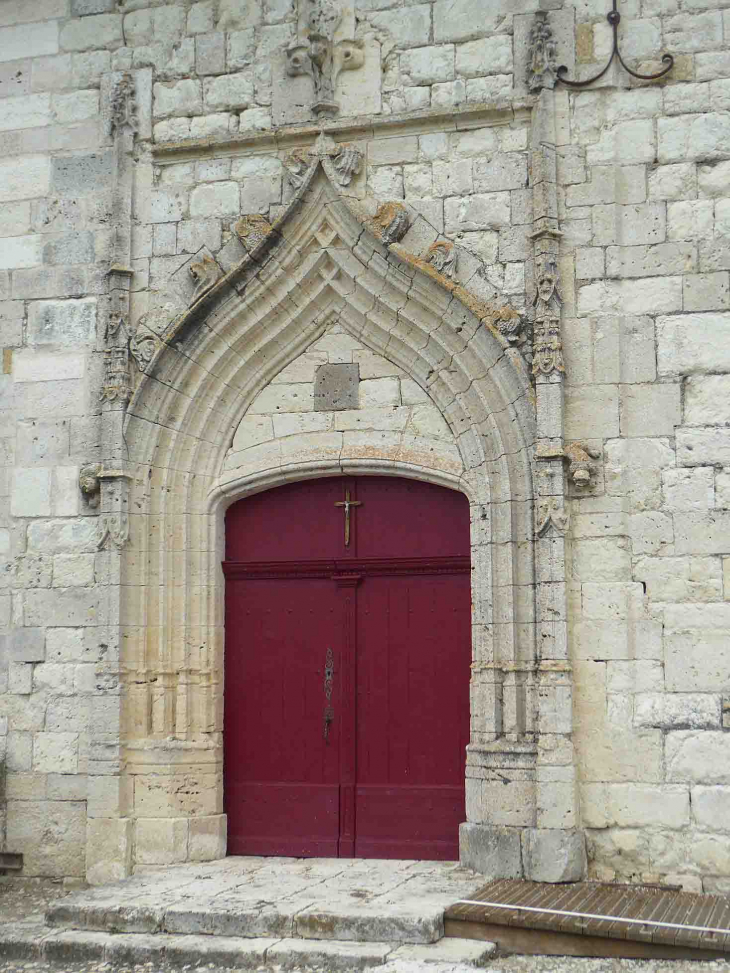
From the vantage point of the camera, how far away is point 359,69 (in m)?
6.83

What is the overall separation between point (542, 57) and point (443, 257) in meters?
1.16

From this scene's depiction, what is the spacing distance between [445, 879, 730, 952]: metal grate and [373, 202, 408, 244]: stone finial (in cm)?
331

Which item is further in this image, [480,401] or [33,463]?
[33,463]

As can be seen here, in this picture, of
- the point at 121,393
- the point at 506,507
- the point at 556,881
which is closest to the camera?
the point at 556,881

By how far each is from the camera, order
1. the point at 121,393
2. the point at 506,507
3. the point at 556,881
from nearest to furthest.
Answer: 1. the point at 556,881
2. the point at 506,507
3. the point at 121,393

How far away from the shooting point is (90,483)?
6773 millimetres

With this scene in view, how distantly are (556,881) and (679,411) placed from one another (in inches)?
91.9

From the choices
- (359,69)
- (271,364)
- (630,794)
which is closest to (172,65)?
(359,69)

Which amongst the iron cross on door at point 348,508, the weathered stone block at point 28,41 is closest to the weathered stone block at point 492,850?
the iron cross on door at point 348,508

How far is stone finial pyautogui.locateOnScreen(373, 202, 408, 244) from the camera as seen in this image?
21.6ft

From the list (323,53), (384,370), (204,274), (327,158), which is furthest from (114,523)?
(323,53)

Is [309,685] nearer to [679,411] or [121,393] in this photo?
[121,393]

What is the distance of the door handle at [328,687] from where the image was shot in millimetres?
6766

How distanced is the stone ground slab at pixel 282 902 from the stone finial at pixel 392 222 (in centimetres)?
326
